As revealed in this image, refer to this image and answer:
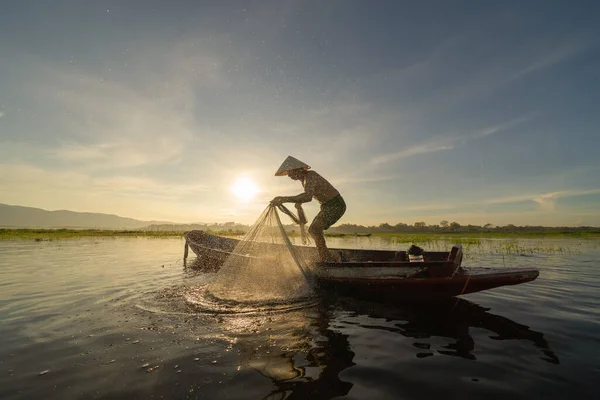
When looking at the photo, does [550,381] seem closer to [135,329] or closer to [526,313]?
[526,313]

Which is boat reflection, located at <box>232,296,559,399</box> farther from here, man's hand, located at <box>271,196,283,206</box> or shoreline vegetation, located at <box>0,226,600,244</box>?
shoreline vegetation, located at <box>0,226,600,244</box>

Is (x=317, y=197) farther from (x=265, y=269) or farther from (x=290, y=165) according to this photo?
(x=265, y=269)

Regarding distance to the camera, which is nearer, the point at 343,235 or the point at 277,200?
the point at 277,200

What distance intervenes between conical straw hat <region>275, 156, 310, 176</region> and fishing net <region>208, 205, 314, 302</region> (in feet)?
3.40

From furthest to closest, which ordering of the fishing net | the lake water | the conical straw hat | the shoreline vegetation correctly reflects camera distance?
the shoreline vegetation
the conical straw hat
the fishing net
the lake water

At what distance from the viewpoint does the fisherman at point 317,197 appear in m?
8.09

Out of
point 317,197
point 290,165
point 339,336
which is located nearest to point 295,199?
point 317,197

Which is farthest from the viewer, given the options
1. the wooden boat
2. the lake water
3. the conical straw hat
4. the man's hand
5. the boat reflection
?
the conical straw hat

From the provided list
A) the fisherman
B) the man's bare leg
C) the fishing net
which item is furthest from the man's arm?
the man's bare leg

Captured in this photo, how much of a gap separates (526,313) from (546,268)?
8.43 m

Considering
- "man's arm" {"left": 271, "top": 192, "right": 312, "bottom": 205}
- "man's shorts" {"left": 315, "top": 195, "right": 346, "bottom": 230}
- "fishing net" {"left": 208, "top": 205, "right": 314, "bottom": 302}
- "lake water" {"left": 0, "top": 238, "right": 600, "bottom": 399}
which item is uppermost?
"man's arm" {"left": 271, "top": 192, "right": 312, "bottom": 205}

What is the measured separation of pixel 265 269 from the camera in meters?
7.61

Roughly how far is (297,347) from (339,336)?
89 centimetres

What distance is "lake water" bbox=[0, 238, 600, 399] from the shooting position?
10.2 ft
